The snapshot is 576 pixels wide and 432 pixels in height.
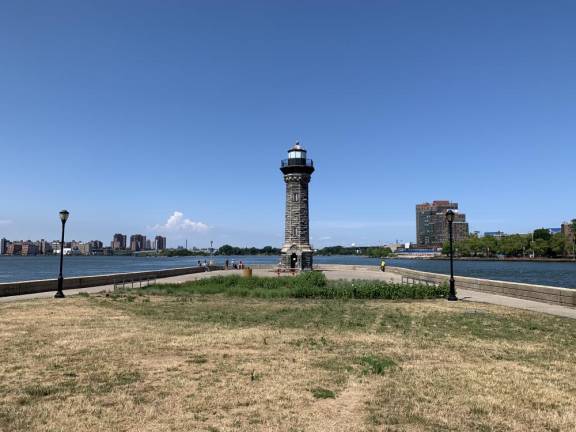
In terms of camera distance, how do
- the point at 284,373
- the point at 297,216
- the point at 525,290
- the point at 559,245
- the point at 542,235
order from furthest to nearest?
1. the point at 542,235
2. the point at 559,245
3. the point at 297,216
4. the point at 525,290
5. the point at 284,373

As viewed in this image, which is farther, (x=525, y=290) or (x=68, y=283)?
(x=68, y=283)

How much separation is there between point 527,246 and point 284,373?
601 feet

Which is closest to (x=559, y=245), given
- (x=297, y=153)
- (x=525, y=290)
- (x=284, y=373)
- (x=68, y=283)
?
(x=297, y=153)

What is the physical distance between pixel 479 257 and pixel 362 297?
188 m

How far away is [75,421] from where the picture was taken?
5984 mm

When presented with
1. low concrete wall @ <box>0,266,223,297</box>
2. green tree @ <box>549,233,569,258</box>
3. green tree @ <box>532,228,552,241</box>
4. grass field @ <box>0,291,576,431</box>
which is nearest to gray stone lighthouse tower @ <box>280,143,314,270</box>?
low concrete wall @ <box>0,266,223,297</box>

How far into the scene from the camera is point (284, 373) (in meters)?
8.27

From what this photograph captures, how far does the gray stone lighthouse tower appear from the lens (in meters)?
52.4

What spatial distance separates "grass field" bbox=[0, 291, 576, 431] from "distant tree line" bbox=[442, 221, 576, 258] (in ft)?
520

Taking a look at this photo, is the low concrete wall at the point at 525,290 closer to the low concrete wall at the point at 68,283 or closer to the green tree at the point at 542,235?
the low concrete wall at the point at 68,283

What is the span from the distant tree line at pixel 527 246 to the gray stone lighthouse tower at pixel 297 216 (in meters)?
129

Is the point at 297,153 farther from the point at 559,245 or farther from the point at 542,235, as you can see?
the point at 542,235

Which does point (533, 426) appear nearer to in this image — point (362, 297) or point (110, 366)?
point (110, 366)

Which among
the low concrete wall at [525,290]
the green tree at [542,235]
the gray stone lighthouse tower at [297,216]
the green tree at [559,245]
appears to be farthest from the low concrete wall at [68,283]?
the green tree at [542,235]
